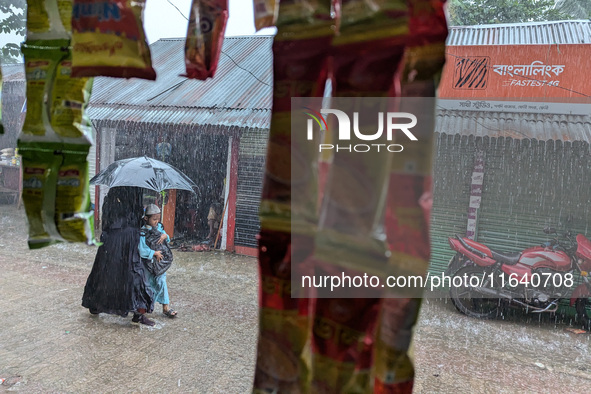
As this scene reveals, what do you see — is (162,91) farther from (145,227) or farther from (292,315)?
(292,315)

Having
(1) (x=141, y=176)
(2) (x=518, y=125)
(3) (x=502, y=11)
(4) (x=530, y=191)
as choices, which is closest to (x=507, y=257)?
(4) (x=530, y=191)

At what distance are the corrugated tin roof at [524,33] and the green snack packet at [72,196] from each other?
753cm

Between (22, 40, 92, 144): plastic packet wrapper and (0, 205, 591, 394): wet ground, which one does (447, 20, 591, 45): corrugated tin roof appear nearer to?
(0, 205, 591, 394): wet ground

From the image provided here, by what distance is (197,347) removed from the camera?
5043 millimetres

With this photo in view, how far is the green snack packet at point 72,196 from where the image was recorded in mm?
1675

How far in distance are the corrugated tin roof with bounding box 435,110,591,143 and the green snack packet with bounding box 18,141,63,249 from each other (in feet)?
18.4

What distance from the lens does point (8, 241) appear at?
9.49 metres

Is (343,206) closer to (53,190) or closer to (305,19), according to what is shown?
(305,19)

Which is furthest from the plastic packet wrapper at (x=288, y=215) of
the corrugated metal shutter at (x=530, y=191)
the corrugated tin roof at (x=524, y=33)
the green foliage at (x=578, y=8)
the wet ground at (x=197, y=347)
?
the green foliage at (x=578, y=8)

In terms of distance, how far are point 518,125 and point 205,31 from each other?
600 centimetres

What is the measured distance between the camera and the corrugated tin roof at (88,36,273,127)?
28.1ft

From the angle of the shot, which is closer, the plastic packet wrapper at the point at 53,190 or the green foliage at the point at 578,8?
the plastic packet wrapper at the point at 53,190

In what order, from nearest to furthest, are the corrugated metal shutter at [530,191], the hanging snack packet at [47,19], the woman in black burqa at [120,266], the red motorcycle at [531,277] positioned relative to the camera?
the hanging snack packet at [47,19] < the woman in black burqa at [120,266] < the red motorcycle at [531,277] < the corrugated metal shutter at [530,191]

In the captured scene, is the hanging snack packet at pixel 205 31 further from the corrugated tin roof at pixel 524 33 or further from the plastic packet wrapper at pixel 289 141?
the corrugated tin roof at pixel 524 33
